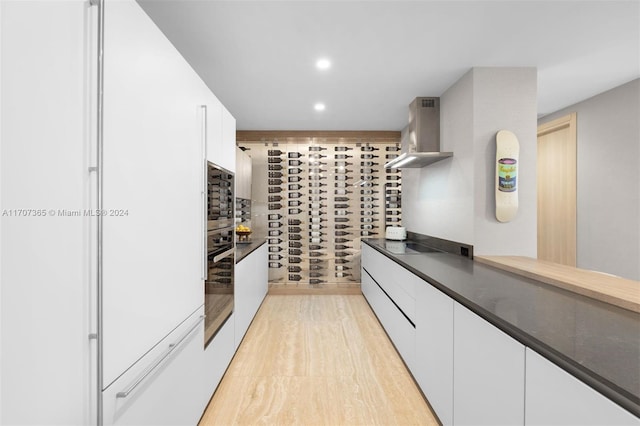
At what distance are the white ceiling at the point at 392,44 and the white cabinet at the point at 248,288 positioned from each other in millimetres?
1723

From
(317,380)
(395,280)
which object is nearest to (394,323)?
(395,280)

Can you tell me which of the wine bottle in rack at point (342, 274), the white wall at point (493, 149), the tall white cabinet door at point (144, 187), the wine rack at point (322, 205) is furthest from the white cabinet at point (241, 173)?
the white wall at point (493, 149)

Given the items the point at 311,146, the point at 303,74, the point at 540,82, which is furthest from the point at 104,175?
the point at 311,146

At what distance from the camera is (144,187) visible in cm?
112

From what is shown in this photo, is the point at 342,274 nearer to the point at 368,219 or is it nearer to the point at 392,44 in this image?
the point at 368,219

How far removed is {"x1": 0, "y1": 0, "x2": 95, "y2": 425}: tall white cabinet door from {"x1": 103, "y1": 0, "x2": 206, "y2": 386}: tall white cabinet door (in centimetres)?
9

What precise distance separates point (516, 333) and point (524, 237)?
191 cm

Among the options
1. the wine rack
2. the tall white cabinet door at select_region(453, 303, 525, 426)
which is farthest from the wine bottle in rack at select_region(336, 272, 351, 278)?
the tall white cabinet door at select_region(453, 303, 525, 426)

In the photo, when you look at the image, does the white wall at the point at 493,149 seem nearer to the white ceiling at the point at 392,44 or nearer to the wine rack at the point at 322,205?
the white ceiling at the point at 392,44

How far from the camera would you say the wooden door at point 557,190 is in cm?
338

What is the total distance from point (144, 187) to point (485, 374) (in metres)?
1.55

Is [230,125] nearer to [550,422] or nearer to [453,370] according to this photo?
[453,370]

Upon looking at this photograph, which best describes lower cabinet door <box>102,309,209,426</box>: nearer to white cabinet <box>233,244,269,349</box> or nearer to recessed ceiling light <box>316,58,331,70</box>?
white cabinet <box>233,244,269,349</box>

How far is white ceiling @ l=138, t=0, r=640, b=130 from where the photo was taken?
70.1 inches
